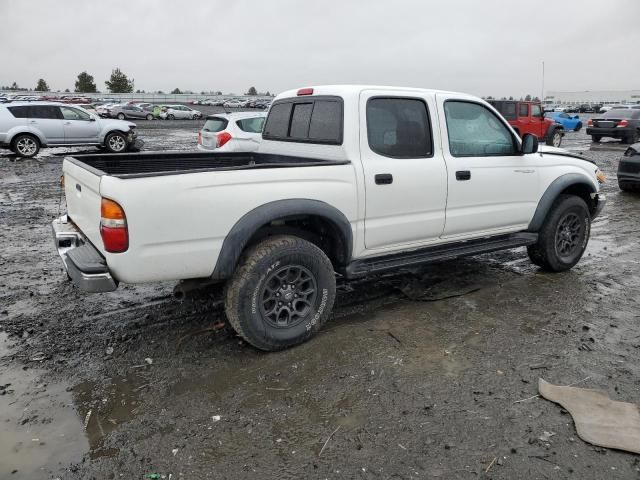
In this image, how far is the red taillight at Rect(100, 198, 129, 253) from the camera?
10.3 feet

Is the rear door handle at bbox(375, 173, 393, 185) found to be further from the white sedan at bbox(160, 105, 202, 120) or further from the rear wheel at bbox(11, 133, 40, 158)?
the white sedan at bbox(160, 105, 202, 120)

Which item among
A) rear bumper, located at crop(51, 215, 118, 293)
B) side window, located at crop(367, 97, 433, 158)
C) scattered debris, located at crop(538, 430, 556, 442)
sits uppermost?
side window, located at crop(367, 97, 433, 158)

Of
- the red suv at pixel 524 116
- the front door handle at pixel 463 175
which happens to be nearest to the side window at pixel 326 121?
the front door handle at pixel 463 175

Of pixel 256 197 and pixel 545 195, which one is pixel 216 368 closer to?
pixel 256 197

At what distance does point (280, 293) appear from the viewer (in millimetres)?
3842

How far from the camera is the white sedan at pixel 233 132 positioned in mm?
11828

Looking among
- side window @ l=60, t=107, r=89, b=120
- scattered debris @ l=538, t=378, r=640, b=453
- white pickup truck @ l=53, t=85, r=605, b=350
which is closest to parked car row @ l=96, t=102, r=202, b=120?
side window @ l=60, t=107, r=89, b=120

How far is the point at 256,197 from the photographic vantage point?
3561 mm

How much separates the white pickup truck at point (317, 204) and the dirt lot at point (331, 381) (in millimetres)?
476

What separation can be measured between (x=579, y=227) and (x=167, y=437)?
15.9ft

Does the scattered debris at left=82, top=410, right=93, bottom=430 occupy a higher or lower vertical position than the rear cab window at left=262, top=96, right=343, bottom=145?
lower

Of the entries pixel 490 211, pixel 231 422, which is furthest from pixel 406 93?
pixel 231 422

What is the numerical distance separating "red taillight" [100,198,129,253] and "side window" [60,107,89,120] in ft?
51.6

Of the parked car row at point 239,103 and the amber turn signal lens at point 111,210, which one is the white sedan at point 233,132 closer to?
the amber turn signal lens at point 111,210
